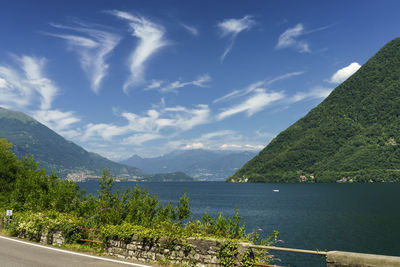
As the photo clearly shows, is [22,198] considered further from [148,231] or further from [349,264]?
[349,264]

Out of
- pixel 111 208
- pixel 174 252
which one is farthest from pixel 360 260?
pixel 111 208

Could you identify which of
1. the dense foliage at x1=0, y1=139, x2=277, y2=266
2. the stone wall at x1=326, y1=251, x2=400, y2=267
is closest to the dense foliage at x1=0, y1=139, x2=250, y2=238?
the dense foliage at x1=0, y1=139, x2=277, y2=266

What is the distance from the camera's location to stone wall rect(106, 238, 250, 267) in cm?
1056

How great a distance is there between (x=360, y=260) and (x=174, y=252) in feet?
22.3

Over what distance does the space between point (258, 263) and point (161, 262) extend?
13.3 feet

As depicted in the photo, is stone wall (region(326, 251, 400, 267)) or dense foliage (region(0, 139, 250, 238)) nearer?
stone wall (region(326, 251, 400, 267))

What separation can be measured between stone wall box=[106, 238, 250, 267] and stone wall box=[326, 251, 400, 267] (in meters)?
3.06

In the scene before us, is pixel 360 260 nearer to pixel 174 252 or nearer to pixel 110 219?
pixel 174 252

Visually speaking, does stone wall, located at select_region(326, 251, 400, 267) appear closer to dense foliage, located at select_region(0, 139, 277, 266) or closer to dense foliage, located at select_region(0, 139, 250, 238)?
dense foliage, located at select_region(0, 139, 277, 266)

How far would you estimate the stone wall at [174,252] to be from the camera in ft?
34.7

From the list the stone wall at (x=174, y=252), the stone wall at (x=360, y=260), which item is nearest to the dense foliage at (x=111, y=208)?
the stone wall at (x=174, y=252)

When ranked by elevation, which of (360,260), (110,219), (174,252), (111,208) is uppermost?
(360,260)

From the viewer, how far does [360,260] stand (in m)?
7.99

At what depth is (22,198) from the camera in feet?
76.2
